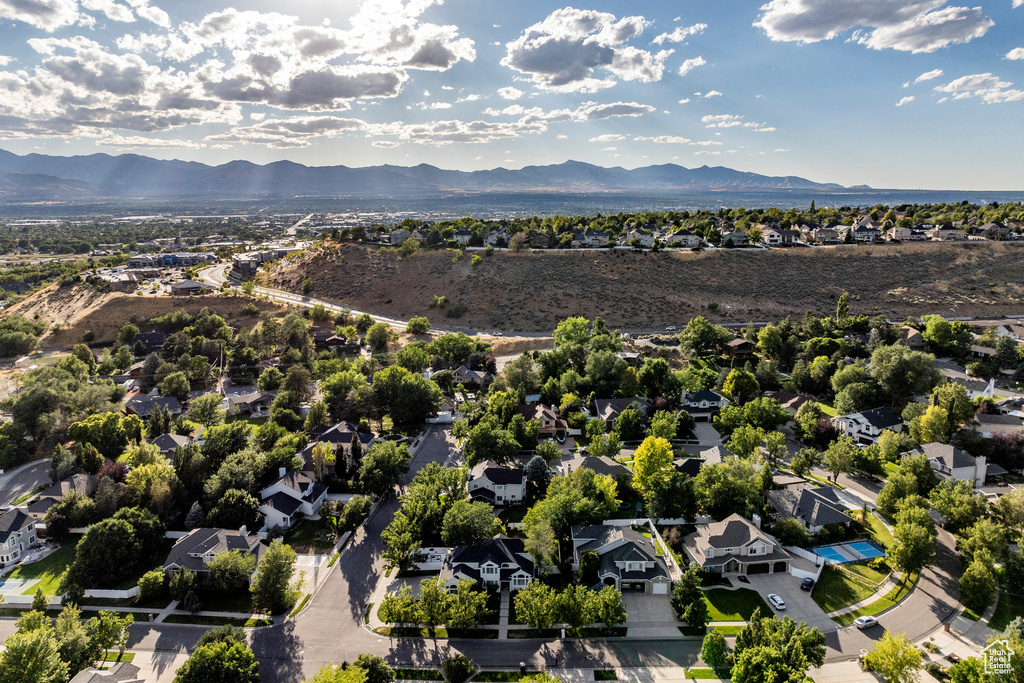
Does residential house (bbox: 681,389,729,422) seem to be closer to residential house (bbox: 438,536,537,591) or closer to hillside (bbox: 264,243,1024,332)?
residential house (bbox: 438,536,537,591)

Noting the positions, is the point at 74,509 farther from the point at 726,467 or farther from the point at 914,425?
A: the point at 914,425

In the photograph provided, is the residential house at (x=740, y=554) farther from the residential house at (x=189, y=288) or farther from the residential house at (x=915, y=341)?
the residential house at (x=189, y=288)

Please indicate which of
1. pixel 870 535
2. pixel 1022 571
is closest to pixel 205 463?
pixel 870 535

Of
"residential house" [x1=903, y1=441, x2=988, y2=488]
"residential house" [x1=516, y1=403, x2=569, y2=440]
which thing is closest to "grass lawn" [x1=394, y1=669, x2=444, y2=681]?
"residential house" [x1=516, y1=403, x2=569, y2=440]

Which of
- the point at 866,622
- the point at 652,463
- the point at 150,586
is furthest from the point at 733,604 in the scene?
the point at 150,586

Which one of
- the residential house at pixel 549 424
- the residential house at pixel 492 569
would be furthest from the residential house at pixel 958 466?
the residential house at pixel 492 569
